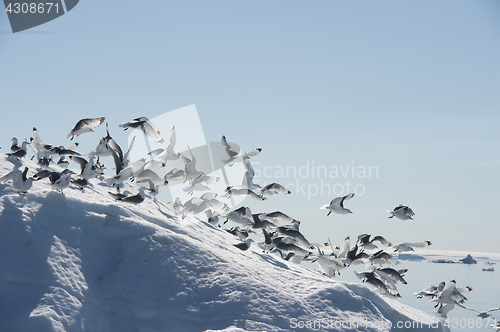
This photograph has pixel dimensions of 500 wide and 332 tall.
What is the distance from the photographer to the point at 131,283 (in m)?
8.90

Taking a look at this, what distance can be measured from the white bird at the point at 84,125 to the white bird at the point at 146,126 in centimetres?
80

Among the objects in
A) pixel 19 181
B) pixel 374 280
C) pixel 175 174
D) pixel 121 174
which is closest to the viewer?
pixel 19 181

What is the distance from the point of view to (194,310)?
8492mm

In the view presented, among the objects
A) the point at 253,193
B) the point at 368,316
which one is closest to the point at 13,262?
the point at 368,316

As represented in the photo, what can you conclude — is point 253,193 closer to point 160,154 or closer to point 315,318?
point 160,154

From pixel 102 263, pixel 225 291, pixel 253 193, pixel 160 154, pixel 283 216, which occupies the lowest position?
pixel 225 291

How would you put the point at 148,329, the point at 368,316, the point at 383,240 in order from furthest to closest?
1. the point at 383,240
2. the point at 368,316
3. the point at 148,329

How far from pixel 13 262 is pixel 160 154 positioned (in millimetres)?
8743

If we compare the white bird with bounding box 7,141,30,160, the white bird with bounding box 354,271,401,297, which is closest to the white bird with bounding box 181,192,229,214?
the white bird with bounding box 354,271,401,297

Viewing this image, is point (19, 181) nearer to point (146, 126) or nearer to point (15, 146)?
point (146, 126)

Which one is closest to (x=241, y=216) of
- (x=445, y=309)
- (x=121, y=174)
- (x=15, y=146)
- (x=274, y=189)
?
(x=274, y=189)

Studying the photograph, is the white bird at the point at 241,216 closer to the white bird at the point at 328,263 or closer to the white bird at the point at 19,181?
the white bird at the point at 328,263

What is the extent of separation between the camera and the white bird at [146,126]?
14344 mm

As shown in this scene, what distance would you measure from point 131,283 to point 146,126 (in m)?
7.36
